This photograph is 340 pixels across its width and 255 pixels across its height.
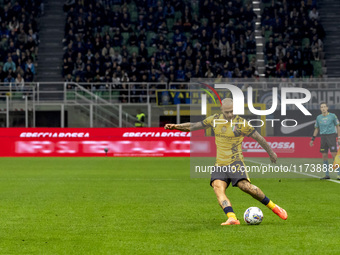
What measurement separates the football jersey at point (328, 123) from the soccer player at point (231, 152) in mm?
10154

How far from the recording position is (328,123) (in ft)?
68.9

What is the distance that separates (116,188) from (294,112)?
64.2ft

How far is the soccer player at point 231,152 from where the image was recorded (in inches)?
437

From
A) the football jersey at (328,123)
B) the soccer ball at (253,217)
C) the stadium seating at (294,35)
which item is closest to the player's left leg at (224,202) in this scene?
the soccer ball at (253,217)

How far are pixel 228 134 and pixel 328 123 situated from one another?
10358mm

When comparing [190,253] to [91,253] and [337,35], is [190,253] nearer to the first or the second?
[91,253]

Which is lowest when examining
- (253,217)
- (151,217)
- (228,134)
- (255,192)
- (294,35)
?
(151,217)

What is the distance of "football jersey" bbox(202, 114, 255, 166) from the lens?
36.7 ft

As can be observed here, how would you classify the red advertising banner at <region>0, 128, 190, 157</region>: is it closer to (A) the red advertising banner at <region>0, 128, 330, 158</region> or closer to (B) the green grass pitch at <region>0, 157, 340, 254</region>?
(A) the red advertising banner at <region>0, 128, 330, 158</region>

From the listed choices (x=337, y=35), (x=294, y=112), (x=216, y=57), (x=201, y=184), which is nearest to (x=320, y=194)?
(x=201, y=184)

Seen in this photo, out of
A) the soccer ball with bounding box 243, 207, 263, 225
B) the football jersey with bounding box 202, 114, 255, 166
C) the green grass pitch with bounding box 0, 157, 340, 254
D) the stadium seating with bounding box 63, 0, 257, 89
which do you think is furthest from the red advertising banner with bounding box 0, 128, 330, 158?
the soccer ball with bounding box 243, 207, 263, 225

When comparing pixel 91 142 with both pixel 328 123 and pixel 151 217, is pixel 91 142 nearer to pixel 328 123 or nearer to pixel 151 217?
pixel 328 123

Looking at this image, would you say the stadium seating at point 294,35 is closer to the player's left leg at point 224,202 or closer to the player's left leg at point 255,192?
the player's left leg at point 255,192

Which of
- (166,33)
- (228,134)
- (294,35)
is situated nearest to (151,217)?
(228,134)
